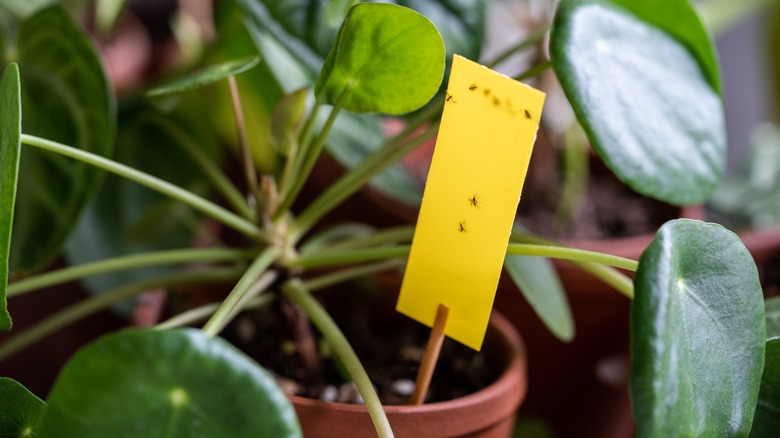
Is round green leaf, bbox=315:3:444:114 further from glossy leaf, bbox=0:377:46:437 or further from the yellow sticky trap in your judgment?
glossy leaf, bbox=0:377:46:437

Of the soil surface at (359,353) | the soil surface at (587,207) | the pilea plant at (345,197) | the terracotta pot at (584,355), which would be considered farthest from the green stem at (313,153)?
the soil surface at (587,207)

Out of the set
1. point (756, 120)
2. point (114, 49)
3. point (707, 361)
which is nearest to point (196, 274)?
point (707, 361)

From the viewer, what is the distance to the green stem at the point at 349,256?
0.56 metres

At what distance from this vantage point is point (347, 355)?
20.2 inches

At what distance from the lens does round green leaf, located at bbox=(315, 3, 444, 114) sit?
454mm

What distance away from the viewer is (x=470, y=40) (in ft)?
2.04

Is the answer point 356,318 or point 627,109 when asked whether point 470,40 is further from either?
point 356,318

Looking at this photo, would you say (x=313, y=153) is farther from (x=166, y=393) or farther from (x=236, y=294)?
(x=166, y=393)

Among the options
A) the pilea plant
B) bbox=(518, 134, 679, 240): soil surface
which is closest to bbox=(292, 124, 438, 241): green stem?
the pilea plant

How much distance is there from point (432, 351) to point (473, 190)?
5.1 inches

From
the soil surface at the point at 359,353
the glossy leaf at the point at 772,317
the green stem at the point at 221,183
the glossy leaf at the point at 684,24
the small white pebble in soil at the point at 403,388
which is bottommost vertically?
the soil surface at the point at 359,353

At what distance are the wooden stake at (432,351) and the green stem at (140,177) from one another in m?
0.17

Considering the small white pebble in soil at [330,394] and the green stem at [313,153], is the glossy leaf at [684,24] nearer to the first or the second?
the green stem at [313,153]

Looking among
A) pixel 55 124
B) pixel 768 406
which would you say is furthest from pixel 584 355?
pixel 55 124
